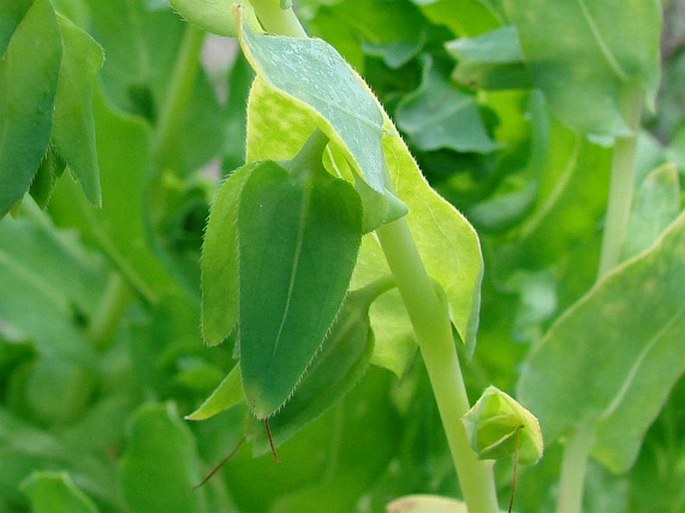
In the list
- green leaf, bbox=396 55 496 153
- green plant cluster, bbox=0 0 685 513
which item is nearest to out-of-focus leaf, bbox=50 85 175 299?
green plant cluster, bbox=0 0 685 513

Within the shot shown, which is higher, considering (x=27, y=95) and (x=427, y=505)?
(x=27, y=95)

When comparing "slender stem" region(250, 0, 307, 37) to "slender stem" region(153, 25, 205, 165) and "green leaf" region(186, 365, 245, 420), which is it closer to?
"green leaf" region(186, 365, 245, 420)

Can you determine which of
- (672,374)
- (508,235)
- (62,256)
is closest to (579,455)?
(672,374)

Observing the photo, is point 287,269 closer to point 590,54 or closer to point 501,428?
point 501,428

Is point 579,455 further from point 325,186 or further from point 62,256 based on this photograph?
point 62,256

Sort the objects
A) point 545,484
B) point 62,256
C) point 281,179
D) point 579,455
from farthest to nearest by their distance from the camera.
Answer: point 62,256, point 545,484, point 579,455, point 281,179

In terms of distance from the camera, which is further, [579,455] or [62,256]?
[62,256]

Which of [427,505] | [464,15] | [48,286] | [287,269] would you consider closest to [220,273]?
[287,269]
